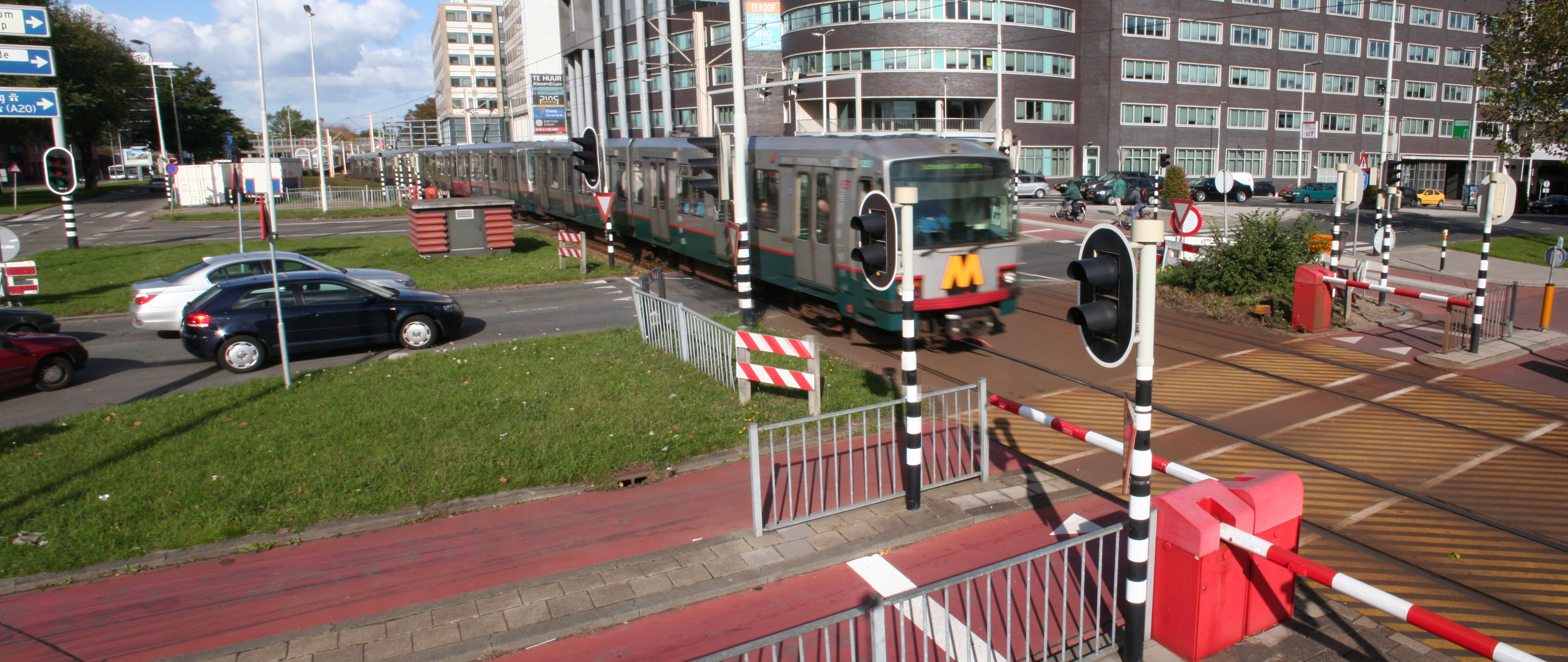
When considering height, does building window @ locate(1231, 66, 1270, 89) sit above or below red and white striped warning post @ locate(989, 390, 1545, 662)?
above

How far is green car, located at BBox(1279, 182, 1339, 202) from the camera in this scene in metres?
49.5

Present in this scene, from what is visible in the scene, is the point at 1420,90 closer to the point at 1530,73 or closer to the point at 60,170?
the point at 1530,73

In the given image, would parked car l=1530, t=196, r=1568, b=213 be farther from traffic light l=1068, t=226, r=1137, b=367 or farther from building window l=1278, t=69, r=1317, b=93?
traffic light l=1068, t=226, r=1137, b=367

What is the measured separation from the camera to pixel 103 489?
795cm

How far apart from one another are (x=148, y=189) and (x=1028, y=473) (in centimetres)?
8291

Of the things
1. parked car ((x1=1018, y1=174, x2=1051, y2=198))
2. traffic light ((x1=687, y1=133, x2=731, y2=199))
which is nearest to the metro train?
traffic light ((x1=687, y1=133, x2=731, y2=199))

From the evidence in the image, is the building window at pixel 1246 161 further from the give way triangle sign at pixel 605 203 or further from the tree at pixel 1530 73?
the give way triangle sign at pixel 605 203

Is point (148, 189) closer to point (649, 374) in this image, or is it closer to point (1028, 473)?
point (649, 374)

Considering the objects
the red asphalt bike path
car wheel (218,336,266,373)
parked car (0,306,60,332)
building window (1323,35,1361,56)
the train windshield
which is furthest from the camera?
building window (1323,35,1361,56)

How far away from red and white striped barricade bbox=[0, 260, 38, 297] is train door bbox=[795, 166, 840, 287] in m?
13.4

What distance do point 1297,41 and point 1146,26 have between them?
1296cm

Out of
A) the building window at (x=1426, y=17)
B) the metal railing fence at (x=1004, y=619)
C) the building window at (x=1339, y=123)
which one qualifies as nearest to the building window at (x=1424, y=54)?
the building window at (x=1426, y=17)

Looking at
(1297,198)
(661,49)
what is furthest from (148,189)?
(1297,198)

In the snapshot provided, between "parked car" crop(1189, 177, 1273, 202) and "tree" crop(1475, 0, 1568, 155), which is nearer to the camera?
"tree" crop(1475, 0, 1568, 155)
